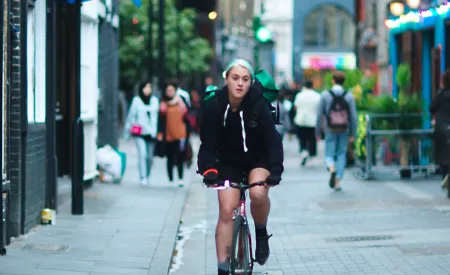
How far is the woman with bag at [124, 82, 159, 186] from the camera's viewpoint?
54.8 ft

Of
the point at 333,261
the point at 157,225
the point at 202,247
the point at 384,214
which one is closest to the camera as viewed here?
the point at 333,261

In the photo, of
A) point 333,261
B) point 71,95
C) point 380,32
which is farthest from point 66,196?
point 380,32

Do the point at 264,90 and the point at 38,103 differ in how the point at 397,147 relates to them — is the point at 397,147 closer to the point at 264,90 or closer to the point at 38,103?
the point at 38,103

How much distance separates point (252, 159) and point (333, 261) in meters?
2.00

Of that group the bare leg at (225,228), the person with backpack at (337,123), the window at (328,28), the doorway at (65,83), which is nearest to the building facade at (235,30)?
the window at (328,28)

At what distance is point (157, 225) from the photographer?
1146 centimetres

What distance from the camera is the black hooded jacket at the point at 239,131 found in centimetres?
718

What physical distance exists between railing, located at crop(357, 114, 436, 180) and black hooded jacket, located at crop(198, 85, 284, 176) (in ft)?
34.8

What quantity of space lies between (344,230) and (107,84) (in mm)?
8522

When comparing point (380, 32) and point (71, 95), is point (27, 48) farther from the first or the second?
point (380, 32)

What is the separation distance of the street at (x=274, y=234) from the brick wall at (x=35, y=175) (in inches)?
8.7

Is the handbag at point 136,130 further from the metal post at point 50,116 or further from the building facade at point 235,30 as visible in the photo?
the building facade at point 235,30

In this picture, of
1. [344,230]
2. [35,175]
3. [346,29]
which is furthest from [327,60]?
[35,175]

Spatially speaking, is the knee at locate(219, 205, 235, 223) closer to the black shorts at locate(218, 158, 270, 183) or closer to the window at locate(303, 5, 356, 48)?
the black shorts at locate(218, 158, 270, 183)
